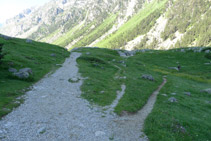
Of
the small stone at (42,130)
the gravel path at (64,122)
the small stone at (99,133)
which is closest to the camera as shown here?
the gravel path at (64,122)

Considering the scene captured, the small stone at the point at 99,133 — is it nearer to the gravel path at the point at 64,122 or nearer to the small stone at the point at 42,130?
the gravel path at the point at 64,122

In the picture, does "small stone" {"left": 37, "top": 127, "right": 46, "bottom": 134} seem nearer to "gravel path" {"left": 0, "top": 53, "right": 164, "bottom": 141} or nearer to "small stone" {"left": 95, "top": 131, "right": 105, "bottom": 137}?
"gravel path" {"left": 0, "top": 53, "right": 164, "bottom": 141}

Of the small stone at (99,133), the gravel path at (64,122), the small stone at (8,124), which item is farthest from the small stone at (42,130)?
the small stone at (99,133)

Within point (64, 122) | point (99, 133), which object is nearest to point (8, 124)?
point (64, 122)

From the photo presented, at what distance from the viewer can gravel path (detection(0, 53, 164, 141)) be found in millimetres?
14250

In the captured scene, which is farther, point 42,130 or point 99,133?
point 99,133

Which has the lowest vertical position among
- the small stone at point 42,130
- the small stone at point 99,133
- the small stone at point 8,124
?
the small stone at point 99,133

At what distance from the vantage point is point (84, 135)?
14688 mm

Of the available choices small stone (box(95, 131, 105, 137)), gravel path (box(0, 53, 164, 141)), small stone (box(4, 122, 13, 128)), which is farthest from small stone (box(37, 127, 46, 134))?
small stone (box(95, 131, 105, 137))

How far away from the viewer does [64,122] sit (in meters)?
16.7

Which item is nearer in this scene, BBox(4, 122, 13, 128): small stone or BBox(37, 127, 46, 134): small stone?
BBox(37, 127, 46, 134): small stone

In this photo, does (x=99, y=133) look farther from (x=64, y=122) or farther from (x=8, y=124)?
(x=8, y=124)

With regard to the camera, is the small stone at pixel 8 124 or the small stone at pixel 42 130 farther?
the small stone at pixel 8 124

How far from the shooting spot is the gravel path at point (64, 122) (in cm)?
1425
